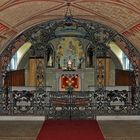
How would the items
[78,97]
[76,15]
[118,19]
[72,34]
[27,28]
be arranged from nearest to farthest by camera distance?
[118,19]
[76,15]
[27,28]
[78,97]
[72,34]

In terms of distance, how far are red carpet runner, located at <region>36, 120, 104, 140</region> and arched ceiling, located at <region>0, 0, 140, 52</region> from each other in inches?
151

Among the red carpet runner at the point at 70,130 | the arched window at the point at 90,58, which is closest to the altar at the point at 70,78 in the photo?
the arched window at the point at 90,58

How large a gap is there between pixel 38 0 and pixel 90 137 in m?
4.51

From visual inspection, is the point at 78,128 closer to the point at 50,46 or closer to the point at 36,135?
the point at 36,135

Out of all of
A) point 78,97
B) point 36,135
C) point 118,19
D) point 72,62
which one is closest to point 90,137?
point 36,135

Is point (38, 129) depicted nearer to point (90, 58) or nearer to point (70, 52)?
point (90, 58)

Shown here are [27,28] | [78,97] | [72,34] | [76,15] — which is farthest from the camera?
[72,34]

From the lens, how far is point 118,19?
13.1 meters

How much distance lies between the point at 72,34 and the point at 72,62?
6.36 metres

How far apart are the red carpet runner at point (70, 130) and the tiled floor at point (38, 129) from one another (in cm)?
21

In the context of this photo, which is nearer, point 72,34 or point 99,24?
point 99,24

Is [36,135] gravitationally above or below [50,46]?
below

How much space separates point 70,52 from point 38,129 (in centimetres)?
1683

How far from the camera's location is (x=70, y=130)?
1088 cm
